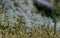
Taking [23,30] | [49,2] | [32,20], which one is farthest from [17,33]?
[49,2]

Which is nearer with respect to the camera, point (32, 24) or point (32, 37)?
point (32, 37)

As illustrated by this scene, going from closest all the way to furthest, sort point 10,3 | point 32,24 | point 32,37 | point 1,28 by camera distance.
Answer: point 32,37
point 1,28
point 32,24
point 10,3

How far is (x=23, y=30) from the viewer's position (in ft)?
13.3

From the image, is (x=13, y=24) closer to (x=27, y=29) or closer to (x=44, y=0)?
(x=27, y=29)

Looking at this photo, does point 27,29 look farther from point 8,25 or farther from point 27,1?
point 27,1

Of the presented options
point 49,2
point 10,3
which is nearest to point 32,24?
point 10,3

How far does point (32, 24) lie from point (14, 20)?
→ 0.40 m

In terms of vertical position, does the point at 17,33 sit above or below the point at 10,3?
below

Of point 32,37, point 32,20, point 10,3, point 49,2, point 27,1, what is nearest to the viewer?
point 32,37

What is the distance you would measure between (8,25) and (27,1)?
2588 mm

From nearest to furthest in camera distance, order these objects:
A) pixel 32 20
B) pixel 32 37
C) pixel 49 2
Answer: pixel 32 37, pixel 32 20, pixel 49 2

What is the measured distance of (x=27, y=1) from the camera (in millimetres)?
6629

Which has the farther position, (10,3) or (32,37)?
(10,3)

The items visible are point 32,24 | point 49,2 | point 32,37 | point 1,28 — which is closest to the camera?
point 32,37
